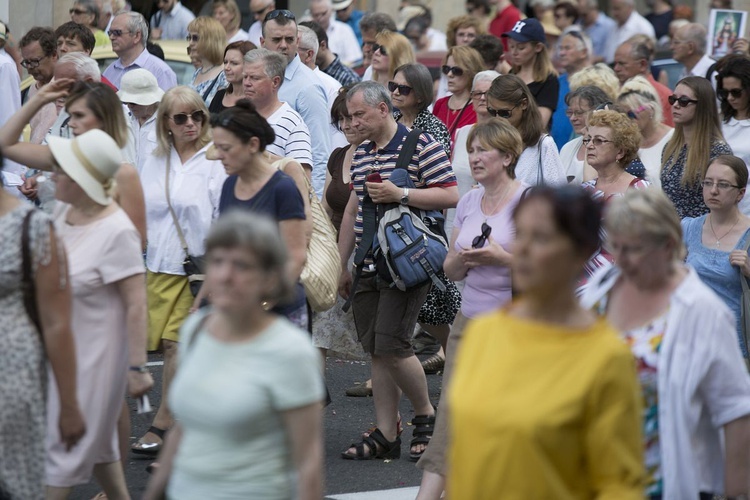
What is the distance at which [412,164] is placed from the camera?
713 cm

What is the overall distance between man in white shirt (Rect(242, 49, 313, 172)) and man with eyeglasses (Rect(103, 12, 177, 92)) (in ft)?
8.77

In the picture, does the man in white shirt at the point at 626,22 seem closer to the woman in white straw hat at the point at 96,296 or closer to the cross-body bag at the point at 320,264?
the cross-body bag at the point at 320,264

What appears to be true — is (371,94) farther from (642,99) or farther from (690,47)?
(690,47)

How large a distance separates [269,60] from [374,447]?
107 inches

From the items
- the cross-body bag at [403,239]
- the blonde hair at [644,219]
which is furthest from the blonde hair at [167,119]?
the blonde hair at [644,219]

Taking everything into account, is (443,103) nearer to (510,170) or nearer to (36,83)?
(36,83)

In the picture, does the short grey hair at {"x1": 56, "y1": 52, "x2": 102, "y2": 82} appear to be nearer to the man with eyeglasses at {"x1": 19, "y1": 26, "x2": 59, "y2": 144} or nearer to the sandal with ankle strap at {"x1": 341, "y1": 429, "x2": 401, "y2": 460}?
the man with eyeglasses at {"x1": 19, "y1": 26, "x2": 59, "y2": 144}

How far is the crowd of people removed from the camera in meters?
3.34

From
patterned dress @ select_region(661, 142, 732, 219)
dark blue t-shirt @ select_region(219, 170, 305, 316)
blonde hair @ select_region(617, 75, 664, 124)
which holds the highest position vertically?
blonde hair @ select_region(617, 75, 664, 124)

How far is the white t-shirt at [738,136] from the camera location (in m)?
8.91

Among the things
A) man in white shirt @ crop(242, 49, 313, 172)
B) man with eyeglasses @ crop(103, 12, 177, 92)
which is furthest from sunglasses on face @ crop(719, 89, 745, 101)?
man with eyeglasses @ crop(103, 12, 177, 92)

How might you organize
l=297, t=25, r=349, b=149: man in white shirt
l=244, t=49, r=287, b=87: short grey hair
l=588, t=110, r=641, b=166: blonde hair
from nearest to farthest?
1. l=588, t=110, r=641, b=166: blonde hair
2. l=244, t=49, r=287, b=87: short grey hair
3. l=297, t=25, r=349, b=149: man in white shirt

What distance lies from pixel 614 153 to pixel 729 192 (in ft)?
2.19

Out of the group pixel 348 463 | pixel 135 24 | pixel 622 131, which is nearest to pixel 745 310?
pixel 622 131
